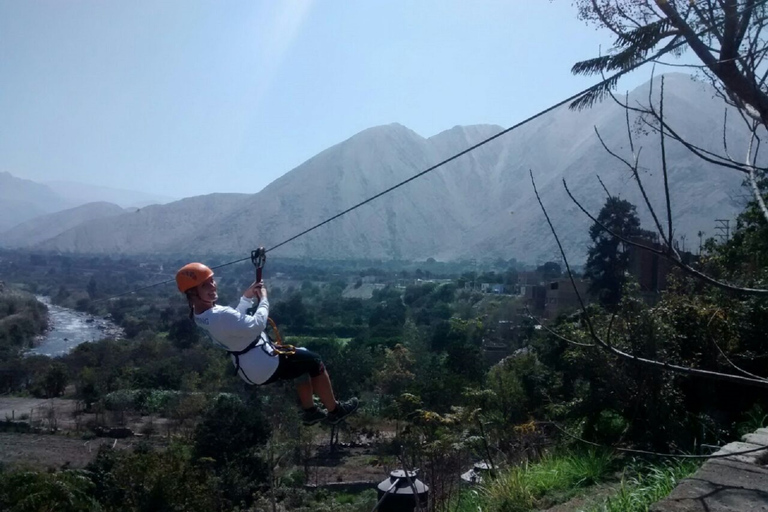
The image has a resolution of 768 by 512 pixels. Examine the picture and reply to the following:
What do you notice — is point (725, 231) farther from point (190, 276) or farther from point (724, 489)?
point (190, 276)

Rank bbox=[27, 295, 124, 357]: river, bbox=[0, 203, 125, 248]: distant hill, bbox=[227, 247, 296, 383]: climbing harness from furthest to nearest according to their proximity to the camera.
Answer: bbox=[0, 203, 125, 248]: distant hill → bbox=[27, 295, 124, 357]: river → bbox=[227, 247, 296, 383]: climbing harness

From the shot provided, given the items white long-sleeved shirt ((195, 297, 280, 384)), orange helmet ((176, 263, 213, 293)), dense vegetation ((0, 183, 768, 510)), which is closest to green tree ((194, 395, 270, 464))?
dense vegetation ((0, 183, 768, 510))

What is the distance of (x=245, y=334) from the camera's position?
12.5 ft

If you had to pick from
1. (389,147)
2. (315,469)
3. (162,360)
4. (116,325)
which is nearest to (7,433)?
(162,360)

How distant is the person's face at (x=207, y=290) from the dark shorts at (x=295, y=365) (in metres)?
0.53

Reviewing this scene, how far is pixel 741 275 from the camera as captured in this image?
9555 mm

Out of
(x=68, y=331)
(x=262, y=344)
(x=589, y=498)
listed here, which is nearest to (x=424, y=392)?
(x=589, y=498)

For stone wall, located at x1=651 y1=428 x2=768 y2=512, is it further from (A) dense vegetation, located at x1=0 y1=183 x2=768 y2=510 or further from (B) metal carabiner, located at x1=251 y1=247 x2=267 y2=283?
(B) metal carabiner, located at x1=251 y1=247 x2=267 y2=283

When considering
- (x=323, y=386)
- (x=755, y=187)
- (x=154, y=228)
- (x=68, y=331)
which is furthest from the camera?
(x=154, y=228)

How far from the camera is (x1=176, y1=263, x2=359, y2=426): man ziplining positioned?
3.78m

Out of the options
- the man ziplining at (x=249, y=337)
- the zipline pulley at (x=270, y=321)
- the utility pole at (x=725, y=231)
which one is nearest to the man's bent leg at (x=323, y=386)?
the man ziplining at (x=249, y=337)

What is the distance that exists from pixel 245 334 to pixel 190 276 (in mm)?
439

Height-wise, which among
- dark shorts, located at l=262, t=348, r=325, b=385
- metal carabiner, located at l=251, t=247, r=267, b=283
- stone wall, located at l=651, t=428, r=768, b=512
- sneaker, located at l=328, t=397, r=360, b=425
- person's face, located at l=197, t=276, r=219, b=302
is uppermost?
metal carabiner, located at l=251, t=247, r=267, b=283

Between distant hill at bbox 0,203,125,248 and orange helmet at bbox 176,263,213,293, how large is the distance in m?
99.9
